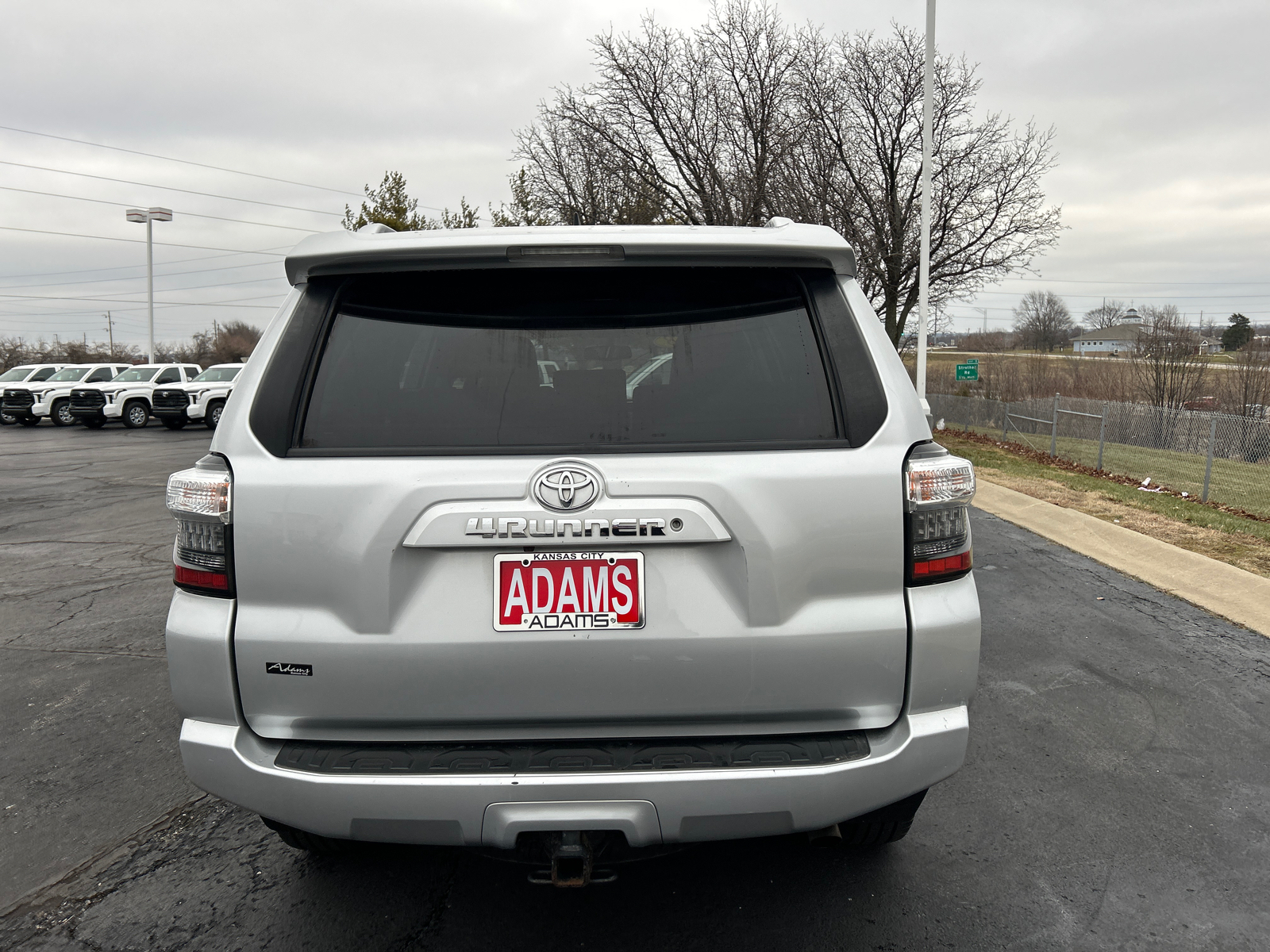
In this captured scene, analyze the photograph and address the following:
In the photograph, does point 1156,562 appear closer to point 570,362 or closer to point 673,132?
point 570,362

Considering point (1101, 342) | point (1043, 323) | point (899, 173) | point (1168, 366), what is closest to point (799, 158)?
point (899, 173)

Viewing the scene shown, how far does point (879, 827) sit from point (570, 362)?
169 centimetres

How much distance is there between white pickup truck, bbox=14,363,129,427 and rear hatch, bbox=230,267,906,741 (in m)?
32.9

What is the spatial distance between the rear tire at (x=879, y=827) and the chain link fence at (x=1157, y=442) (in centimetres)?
1060

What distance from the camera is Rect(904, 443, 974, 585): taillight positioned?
6.72 feet

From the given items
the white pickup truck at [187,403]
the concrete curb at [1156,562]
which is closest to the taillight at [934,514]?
the concrete curb at [1156,562]

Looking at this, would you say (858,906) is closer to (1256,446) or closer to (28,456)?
(1256,446)

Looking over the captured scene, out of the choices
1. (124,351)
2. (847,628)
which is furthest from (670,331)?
(124,351)

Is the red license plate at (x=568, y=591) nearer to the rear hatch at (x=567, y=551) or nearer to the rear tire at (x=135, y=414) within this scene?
the rear hatch at (x=567, y=551)

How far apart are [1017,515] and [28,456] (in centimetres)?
2007

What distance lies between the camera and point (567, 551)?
1.94m

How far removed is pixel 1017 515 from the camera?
33.6 ft

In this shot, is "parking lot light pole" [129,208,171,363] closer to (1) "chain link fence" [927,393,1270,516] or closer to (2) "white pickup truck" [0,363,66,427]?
(2) "white pickup truck" [0,363,66,427]

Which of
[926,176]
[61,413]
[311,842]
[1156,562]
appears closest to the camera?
[311,842]
